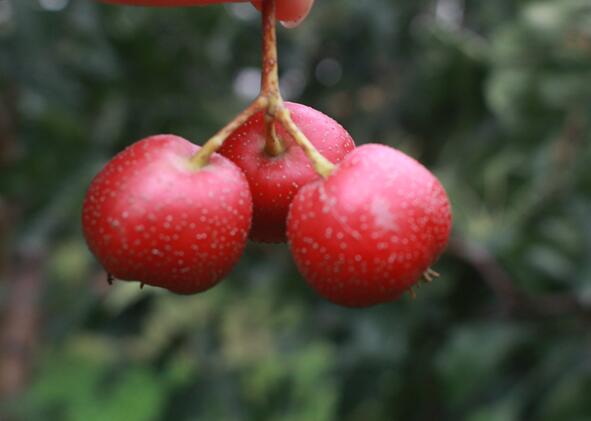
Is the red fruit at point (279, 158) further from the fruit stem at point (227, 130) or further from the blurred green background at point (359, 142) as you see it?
the blurred green background at point (359, 142)

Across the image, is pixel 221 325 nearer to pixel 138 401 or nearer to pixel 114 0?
pixel 138 401

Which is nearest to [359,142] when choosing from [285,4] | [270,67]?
[285,4]

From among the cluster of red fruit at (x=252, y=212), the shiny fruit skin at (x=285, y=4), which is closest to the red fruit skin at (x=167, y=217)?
the cluster of red fruit at (x=252, y=212)

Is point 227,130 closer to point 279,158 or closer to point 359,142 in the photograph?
point 279,158

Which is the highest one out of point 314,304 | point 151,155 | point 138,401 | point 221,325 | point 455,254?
point 151,155

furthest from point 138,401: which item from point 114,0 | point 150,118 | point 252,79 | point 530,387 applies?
point 114,0

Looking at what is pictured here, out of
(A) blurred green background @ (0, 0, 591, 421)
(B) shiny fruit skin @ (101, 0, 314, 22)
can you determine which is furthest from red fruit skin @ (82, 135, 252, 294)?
(A) blurred green background @ (0, 0, 591, 421)
